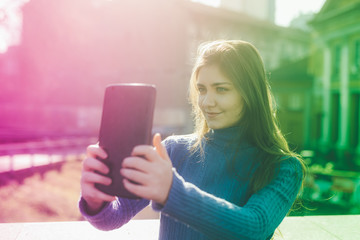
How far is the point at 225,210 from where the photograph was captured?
3.05ft

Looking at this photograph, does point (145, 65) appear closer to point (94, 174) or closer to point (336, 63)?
point (336, 63)

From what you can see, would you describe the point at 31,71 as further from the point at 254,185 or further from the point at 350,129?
the point at 254,185

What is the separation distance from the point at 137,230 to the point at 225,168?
85 centimetres

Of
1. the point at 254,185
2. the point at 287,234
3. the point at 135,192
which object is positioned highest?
the point at 135,192

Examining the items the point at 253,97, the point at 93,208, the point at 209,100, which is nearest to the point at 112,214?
the point at 93,208

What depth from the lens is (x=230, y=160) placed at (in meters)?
1.36

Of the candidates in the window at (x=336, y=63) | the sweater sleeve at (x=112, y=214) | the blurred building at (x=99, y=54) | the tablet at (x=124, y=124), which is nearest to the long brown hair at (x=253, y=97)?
the sweater sleeve at (x=112, y=214)

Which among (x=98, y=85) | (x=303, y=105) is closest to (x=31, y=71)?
(x=98, y=85)

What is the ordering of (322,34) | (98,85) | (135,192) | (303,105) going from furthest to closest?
(98,85) < (303,105) < (322,34) < (135,192)

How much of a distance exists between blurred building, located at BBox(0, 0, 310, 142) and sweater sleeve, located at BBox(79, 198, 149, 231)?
24935 millimetres

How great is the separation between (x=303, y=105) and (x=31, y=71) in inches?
809

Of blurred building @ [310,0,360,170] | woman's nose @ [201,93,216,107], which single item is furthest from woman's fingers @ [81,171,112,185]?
blurred building @ [310,0,360,170]

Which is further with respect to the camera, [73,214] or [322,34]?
[322,34]

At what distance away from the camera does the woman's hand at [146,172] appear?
789mm
